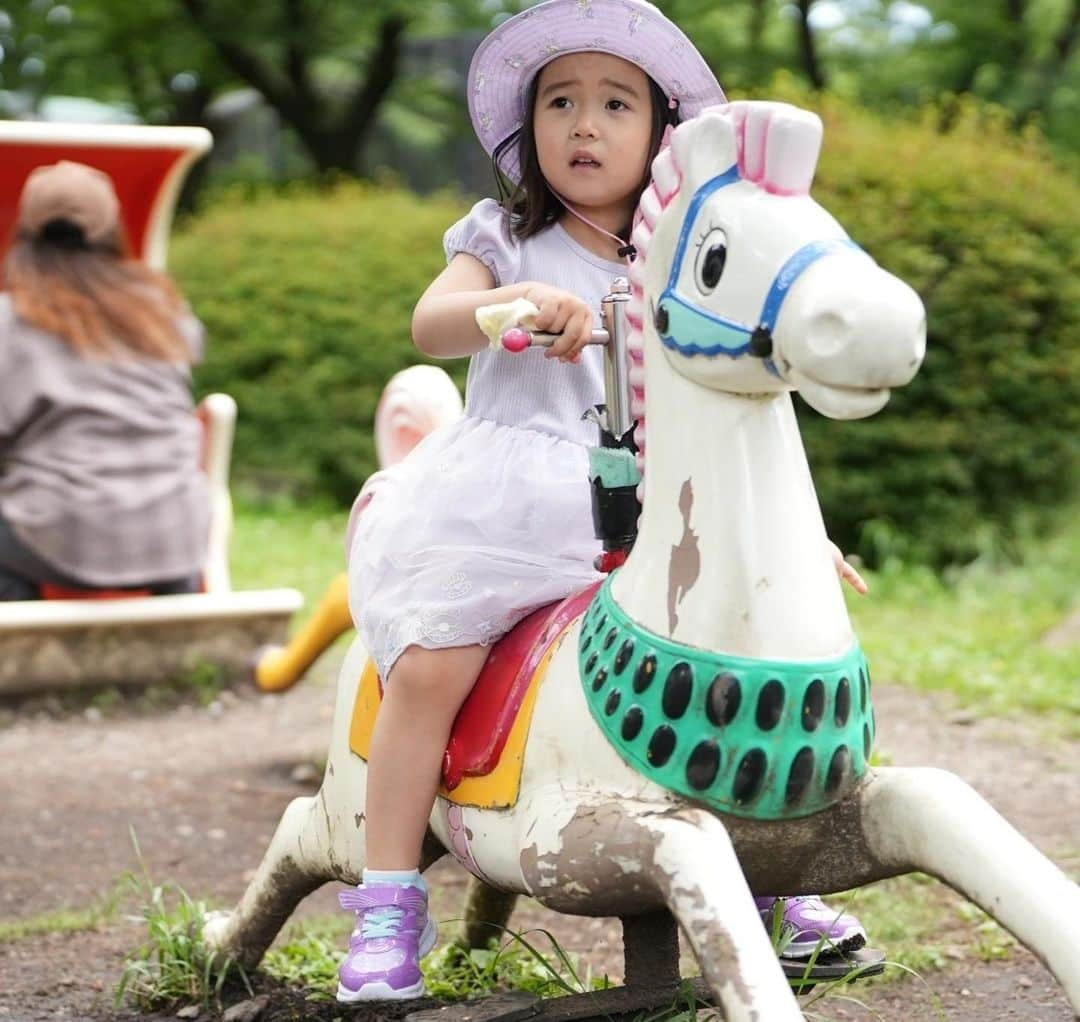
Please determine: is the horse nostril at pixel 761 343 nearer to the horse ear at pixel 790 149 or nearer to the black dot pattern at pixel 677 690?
the horse ear at pixel 790 149

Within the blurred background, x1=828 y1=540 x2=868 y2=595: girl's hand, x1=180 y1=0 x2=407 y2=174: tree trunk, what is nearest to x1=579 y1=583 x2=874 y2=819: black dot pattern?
x1=828 y1=540 x2=868 y2=595: girl's hand

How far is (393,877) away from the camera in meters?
2.38

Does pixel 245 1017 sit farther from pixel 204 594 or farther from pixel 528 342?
pixel 204 594

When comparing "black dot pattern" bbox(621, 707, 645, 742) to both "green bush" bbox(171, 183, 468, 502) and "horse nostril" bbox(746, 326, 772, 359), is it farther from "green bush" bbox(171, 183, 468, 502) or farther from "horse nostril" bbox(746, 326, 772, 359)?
"green bush" bbox(171, 183, 468, 502)

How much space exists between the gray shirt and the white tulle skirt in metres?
3.29

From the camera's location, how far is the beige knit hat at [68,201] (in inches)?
216

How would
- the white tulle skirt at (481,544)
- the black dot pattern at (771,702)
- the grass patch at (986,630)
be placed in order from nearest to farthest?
the black dot pattern at (771,702) < the white tulle skirt at (481,544) < the grass patch at (986,630)

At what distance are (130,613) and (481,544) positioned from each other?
11.5 ft

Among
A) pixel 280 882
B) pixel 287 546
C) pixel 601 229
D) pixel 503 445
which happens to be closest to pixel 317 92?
pixel 287 546

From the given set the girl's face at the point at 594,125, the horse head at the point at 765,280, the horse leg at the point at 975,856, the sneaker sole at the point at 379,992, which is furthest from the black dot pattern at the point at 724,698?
the girl's face at the point at 594,125

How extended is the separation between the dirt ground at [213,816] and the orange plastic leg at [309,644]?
22 centimetres

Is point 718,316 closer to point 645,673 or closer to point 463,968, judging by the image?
point 645,673

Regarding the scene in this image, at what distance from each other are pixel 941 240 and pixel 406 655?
228 inches

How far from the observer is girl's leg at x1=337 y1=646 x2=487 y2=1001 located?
2.32 metres
